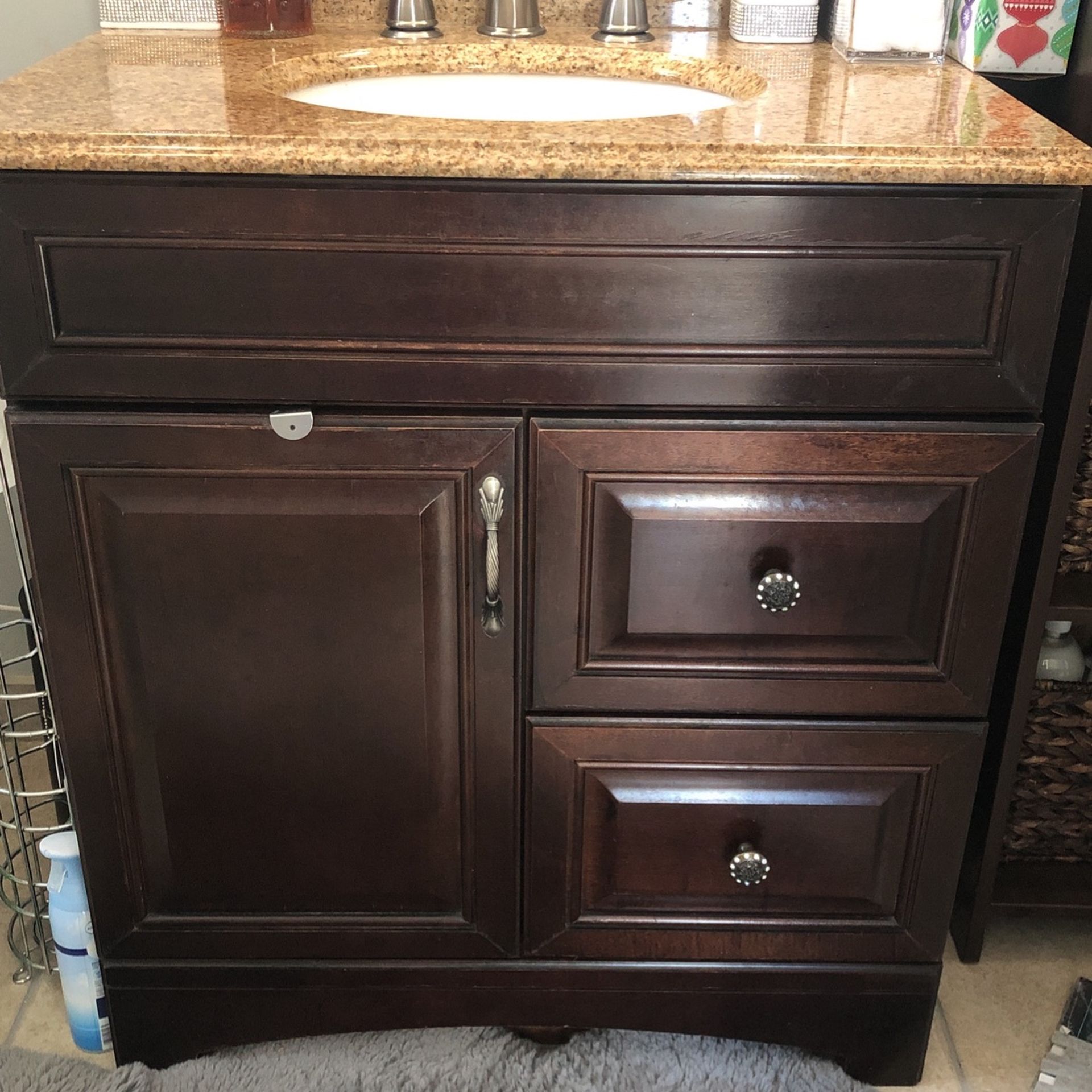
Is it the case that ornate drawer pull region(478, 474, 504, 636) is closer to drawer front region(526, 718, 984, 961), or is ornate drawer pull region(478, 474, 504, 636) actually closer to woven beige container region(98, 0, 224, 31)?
drawer front region(526, 718, 984, 961)

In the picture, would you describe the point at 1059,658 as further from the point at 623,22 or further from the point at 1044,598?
the point at 623,22

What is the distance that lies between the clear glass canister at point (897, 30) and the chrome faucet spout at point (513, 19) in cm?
29

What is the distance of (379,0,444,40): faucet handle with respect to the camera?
1.13m

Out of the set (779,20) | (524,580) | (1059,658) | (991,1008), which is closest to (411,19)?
(779,20)

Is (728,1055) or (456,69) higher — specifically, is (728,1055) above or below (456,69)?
below

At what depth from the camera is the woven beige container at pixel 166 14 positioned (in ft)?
3.74

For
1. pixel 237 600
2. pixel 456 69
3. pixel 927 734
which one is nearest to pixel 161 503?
pixel 237 600

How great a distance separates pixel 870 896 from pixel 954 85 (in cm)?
67

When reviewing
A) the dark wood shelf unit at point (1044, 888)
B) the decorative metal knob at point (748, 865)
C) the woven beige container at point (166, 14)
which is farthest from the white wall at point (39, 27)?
the dark wood shelf unit at point (1044, 888)

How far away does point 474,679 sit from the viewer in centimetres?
94

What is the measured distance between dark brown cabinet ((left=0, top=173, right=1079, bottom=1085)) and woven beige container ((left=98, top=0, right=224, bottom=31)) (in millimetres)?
449

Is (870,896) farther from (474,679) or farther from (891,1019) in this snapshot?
(474,679)

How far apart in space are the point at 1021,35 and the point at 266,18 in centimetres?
67

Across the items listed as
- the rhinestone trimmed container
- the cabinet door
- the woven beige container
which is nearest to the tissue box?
the rhinestone trimmed container
